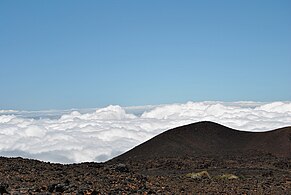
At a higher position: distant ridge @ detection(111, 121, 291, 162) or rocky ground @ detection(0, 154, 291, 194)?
rocky ground @ detection(0, 154, 291, 194)

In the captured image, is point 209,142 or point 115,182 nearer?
point 115,182

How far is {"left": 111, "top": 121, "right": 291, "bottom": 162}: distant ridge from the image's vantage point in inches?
1736

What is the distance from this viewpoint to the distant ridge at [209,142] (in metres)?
44.1

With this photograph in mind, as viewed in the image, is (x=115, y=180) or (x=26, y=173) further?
(x=26, y=173)

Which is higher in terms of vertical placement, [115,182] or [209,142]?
[115,182]

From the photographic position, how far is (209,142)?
4728 cm

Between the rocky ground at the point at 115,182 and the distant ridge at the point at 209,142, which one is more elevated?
the rocky ground at the point at 115,182

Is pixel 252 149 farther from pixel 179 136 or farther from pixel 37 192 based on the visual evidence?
pixel 37 192

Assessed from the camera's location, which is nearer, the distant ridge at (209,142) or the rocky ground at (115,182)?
the rocky ground at (115,182)

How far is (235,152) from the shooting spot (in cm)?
4481

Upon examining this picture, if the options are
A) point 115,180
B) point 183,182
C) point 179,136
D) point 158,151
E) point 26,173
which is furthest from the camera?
point 179,136

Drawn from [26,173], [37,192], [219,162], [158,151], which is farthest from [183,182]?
[158,151]

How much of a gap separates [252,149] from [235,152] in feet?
8.04

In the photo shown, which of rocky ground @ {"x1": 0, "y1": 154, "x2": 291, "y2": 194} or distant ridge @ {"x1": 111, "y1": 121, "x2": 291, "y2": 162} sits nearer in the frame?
rocky ground @ {"x1": 0, "y1": 154, "x2": 291, "y2": 194}
